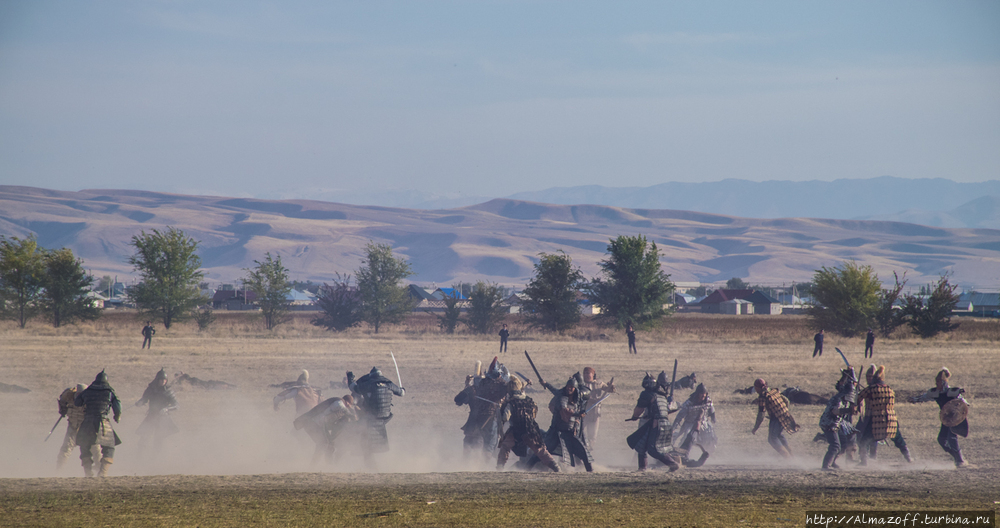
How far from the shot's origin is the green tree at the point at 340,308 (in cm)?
5456

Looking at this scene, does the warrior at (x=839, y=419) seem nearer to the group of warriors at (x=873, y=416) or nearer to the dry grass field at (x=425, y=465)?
the group of warriors at (x=873, y=416)

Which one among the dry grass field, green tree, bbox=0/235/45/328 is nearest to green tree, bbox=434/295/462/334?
the dry grass field

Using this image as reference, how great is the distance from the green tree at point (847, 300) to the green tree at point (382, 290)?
87.7 ft

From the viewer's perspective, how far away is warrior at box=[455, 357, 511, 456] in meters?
13.0

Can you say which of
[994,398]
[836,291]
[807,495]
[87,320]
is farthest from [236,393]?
[836,291]

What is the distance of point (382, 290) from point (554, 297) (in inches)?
467

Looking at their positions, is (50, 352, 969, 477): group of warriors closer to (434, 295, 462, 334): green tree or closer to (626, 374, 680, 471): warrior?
(626, 374, 680, 471): warrior

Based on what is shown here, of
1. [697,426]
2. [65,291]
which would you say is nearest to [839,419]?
[697,426]

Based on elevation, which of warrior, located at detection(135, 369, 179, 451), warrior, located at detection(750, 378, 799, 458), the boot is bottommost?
the boot

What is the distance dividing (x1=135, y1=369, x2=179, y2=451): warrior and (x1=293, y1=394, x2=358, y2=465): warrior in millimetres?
2991

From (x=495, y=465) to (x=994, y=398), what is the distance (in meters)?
14.4

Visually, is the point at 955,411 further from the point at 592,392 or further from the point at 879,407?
the point at 592,392

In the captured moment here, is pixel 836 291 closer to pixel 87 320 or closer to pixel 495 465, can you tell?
pixel 495 465

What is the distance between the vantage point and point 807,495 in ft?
33.5
